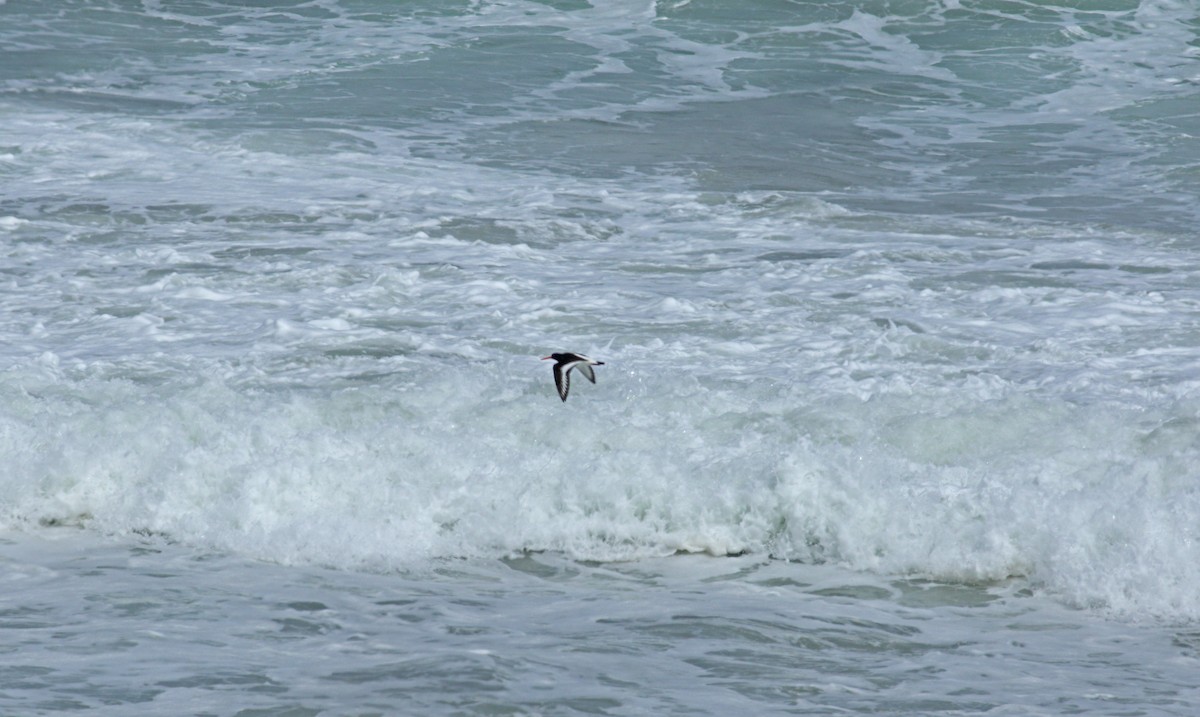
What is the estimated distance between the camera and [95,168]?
13898 mm

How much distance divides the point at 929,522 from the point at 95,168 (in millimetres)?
9828

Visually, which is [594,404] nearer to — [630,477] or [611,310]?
[630,477]

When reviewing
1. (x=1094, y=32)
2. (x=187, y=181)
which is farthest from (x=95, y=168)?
(x=1094, y=32)

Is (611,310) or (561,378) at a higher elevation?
(561,378)

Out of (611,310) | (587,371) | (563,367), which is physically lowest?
(611,310)

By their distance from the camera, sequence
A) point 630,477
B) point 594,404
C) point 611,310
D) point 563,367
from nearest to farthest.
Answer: point 630,477
point 563,367
point 594,404
point 611,310

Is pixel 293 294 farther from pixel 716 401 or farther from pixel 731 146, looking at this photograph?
pixel 731 146

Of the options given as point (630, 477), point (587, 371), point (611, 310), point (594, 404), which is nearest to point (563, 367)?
point (587, 371)

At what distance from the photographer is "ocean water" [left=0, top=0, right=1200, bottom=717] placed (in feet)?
17.2

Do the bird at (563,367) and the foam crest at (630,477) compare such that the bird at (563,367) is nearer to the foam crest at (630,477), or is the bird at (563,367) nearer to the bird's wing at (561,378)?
the bird's wing at (561,378)

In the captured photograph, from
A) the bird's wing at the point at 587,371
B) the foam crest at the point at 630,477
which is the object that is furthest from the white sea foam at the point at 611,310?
the bird's wing at the point at 587,371

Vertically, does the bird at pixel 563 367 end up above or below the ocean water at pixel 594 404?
above

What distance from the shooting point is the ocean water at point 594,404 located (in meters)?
5.24

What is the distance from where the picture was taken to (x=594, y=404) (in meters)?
8.07
